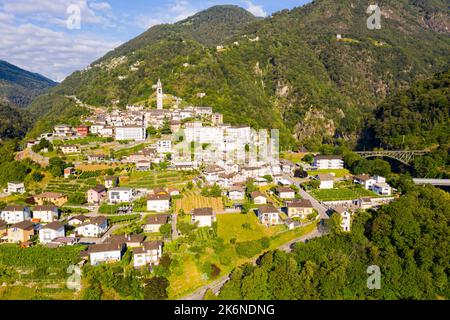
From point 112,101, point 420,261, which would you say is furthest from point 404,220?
point 112,101

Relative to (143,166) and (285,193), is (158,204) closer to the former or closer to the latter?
(143,166)

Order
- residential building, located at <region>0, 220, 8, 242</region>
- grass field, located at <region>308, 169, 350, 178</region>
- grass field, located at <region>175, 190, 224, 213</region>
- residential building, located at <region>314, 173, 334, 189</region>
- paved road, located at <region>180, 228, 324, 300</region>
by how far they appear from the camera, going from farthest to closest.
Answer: grass field, located at <region>308, 169, 350, 178</region> → residential building, located at <region>314, 173, 334, 189</region> → grass field, located at <region>175, 190, 224, 213</region> → residential building, located at <region>0, 220, 8, 242</region> → paved road, located at <region>180, 228, 324, 300</region>

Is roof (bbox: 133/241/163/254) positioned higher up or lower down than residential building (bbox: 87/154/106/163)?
lower down

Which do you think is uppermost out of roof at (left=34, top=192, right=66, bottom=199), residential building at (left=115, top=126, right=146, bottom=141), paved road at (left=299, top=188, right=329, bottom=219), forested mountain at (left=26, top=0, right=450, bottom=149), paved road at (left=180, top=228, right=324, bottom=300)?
forested mountain at (left=26, top=0, right=450, bottom=149)

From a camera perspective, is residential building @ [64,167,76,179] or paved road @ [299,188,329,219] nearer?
paved road @ [299,188,329,219]

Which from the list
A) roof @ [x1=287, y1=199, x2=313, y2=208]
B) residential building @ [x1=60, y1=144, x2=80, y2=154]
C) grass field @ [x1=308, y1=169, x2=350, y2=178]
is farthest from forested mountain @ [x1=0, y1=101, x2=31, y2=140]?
roof @ [x1=287, y1=199, x2=313, y2=208]

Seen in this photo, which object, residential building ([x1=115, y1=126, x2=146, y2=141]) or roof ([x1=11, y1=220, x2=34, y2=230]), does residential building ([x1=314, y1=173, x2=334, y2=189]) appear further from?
roof ([x1=11, y1=220, x2=34, y2=230])

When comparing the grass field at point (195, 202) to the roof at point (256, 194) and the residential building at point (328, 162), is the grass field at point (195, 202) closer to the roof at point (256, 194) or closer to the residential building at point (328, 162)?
the roof at point (256, 194)
